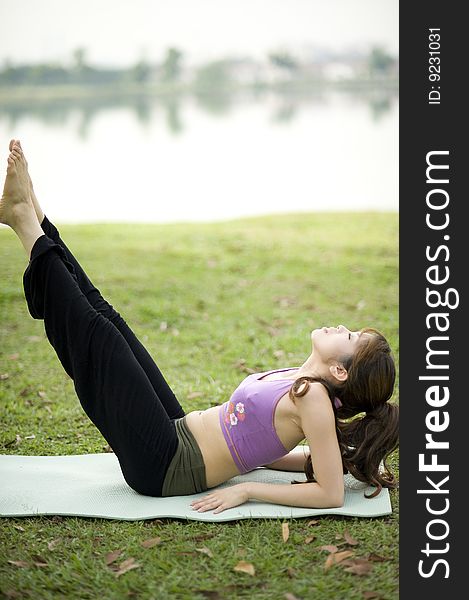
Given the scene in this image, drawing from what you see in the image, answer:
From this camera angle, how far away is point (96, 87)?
12391 mm

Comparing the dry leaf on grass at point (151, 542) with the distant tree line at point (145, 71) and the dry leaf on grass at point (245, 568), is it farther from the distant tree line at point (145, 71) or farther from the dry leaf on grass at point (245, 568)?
the distant tree line at point (145, 71)

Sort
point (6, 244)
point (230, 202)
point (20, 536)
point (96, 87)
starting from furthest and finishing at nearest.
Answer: point (96, 87), point (230, 202), point (6, 244), point (20, 536)

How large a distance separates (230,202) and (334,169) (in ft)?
4.93

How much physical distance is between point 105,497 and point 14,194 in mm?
991

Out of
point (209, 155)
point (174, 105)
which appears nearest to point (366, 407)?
point (209, 155)

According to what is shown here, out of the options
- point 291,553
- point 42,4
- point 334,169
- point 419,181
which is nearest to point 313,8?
point 334,169

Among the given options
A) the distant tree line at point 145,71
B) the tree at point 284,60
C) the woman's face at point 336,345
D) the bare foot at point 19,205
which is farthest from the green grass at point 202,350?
the tree at point 284,60

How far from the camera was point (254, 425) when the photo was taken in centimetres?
264

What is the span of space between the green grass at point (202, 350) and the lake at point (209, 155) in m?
1.32

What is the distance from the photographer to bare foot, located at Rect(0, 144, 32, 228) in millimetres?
2771

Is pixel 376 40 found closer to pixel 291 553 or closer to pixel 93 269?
pixel 93 269

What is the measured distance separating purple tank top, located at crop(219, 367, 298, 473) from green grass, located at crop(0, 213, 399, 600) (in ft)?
0.68

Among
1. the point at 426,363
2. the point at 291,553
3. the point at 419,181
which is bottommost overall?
the point at 291,553

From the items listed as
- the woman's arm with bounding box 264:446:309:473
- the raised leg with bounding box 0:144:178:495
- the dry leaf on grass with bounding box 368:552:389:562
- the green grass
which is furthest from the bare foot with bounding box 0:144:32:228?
the dry leaf on grass with bounding box 368:552:389:562
